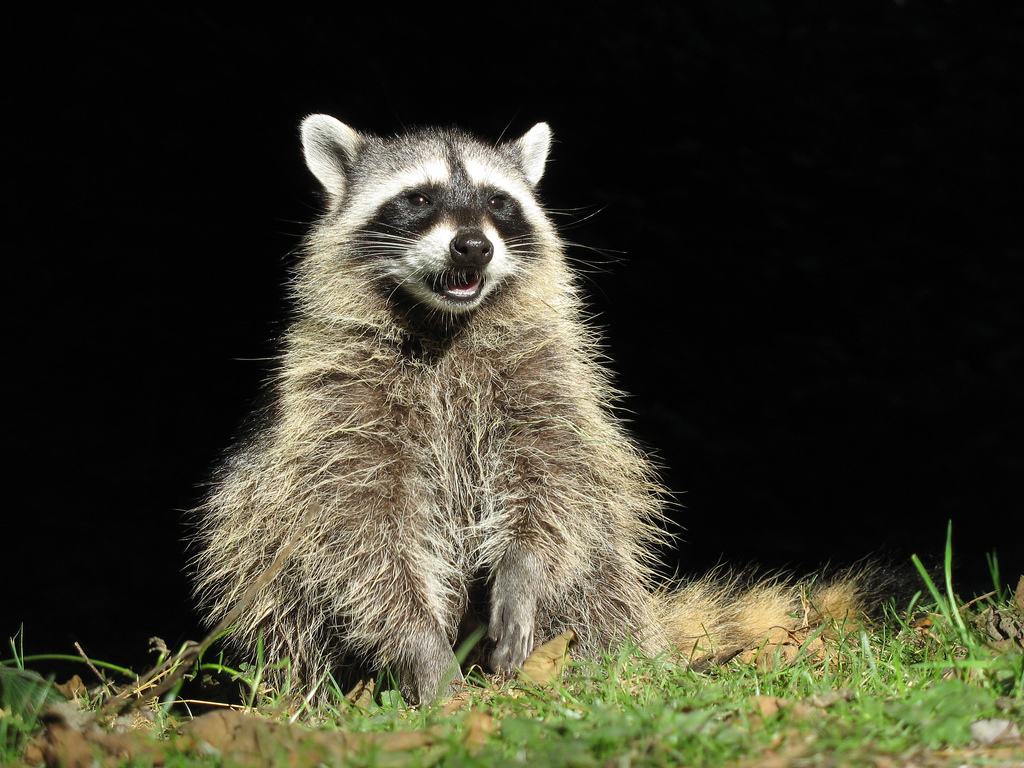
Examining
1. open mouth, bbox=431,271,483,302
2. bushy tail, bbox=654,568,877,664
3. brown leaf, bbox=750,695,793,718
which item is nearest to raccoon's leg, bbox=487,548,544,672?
bushy tail, bbox=654,568,877,664

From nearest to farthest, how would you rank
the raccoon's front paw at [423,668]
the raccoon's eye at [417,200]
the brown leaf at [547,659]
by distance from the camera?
the brown leaf at [547,659] → the raccoon's front paw at [423,668] → the raccoon's eye at [417,200]

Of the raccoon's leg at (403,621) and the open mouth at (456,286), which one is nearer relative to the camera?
the raccoon's leg at (403,621)

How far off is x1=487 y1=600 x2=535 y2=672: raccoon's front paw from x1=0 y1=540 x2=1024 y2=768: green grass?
426 mm

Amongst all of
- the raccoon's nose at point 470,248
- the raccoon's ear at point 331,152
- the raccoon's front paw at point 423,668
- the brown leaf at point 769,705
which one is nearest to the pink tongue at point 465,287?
the raccoon's nose at point 470,248

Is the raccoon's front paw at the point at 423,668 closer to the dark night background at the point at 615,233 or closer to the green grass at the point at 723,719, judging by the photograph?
the green grass at the point at 723,719

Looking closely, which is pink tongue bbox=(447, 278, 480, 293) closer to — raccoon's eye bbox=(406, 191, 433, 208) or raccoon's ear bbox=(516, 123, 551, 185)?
raccoon's eye bbox=(406, 191, 433, 208)

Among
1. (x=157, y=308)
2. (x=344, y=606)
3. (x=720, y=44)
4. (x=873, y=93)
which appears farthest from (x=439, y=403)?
(x=873, y=93)

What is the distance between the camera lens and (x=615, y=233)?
6.48m

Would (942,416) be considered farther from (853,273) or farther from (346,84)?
(346,84)

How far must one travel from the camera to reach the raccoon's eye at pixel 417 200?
3.91 metres

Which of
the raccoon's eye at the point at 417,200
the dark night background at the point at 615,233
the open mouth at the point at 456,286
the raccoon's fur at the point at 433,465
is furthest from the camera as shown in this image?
the dark night background at the point at 615,233

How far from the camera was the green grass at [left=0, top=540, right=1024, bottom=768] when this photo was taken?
6.45 ft

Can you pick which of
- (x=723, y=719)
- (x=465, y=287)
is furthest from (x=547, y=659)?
(x=465, y=287)

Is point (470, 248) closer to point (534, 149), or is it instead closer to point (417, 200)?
point (417, 200)
